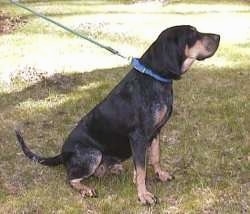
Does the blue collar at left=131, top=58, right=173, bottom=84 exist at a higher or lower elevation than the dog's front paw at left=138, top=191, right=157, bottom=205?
higher

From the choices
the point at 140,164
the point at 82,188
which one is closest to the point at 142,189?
the point at 140,164

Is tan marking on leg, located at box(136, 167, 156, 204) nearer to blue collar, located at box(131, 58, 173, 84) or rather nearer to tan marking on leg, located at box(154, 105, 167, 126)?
tan marking on leg, located at box(154, 105, 167, 126)

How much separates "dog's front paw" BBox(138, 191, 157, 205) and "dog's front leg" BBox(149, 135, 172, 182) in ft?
1.75

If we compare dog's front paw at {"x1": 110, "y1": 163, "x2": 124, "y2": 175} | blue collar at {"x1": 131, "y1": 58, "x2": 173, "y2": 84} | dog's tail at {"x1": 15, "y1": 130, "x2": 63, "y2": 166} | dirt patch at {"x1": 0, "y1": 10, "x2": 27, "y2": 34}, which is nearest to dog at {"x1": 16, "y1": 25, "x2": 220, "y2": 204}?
blue collar at {"x1": 131, "y1": 58, "x2": 173, "y2": 84}

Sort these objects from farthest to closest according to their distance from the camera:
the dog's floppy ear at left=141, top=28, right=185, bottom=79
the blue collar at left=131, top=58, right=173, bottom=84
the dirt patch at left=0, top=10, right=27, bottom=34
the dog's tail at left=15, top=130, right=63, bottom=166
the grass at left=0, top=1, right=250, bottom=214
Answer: the dirt patch at left=0, top=10, right=27, bottom=34
the dog's tail at left=15, top=130, right=63, bottom=166
the grass at left=0, top=1, right=250, bottom=214
the blue collar at left=131, top=58, right=173, bottom=84
the dog's floppy ear at left=141, top=28, right=185, bottom=79

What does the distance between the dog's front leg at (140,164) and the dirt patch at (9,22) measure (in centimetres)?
1041

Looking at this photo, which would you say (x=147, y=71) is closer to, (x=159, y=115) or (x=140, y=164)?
(x=159, y=115)

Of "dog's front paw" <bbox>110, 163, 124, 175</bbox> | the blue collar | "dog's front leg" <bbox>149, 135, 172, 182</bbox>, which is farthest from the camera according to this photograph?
"dog's front paw" <bbox>110, 163, 124, 175</bbox>

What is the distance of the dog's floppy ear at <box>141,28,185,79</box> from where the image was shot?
6035mm

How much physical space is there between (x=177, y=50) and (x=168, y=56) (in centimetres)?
11

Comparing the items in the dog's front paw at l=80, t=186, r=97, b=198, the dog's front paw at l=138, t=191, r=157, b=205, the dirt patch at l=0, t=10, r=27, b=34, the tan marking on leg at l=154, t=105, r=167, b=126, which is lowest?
the dirt patch at l=0, t=10, r=27, b=34

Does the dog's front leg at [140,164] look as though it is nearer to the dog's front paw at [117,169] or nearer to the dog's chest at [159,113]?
the dog's chest at [159,113]

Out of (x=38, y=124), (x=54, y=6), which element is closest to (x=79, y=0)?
(x=54, y=6)

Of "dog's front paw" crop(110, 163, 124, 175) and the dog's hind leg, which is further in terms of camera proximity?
"dog's front paw" crop(110, 163, 124, 175)
